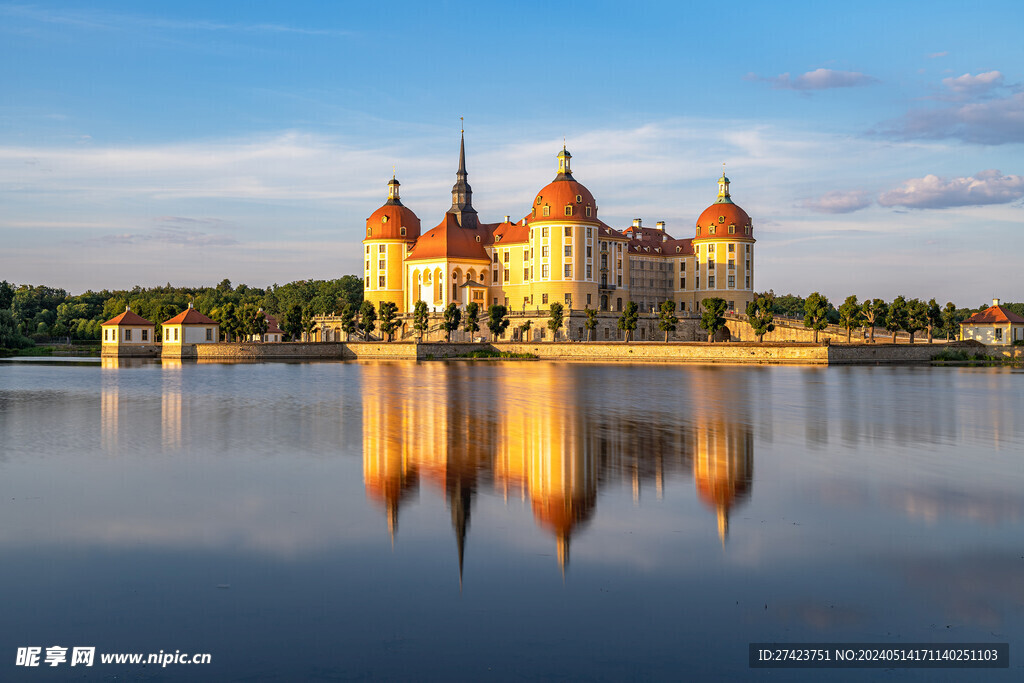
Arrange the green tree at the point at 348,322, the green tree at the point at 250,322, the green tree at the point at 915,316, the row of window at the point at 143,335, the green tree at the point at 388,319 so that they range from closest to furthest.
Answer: the green tree at the point at 915,316 < the green tree at the point at 388,319 < the row of window at the point at 143,335 < the green tree at the point at 348,322 < the green tree at the point at 250,322

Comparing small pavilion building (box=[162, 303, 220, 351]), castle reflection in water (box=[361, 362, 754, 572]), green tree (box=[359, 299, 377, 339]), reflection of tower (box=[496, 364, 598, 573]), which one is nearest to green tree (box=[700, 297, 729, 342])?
green tree (box=[359, 299, 377, 339])

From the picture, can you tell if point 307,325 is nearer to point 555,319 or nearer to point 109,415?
point 555,319

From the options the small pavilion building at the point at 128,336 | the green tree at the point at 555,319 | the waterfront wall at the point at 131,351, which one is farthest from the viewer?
the small pavilion building at the point at 128,336

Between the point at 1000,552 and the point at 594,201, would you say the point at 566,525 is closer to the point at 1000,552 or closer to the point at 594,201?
the point at 1000,552

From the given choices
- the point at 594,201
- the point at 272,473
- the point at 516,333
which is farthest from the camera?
the point at 594,201

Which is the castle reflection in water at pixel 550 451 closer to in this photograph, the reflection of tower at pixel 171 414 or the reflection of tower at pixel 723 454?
the reflection of tower at pixel 723 454

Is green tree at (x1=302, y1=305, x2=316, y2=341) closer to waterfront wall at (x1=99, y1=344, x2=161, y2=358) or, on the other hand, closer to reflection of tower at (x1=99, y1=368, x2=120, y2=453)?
waterfront wall at (x1=99, y1=344, x2=161, y2=358)

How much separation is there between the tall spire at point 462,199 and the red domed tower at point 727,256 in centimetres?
2752

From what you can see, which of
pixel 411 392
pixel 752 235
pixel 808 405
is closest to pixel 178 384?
pixel 411 392

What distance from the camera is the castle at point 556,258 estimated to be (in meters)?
92.2

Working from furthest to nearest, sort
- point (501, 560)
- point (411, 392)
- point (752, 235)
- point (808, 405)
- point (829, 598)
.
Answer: point (752, 235) < point (411, 392) < point (808, 405) < point (501, 560) < point (829, 598)

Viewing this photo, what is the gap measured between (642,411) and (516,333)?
58.6 m

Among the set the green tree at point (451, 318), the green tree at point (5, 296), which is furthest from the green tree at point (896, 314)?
the green tree at point (5, 296)

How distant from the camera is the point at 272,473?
1659 centimetres
